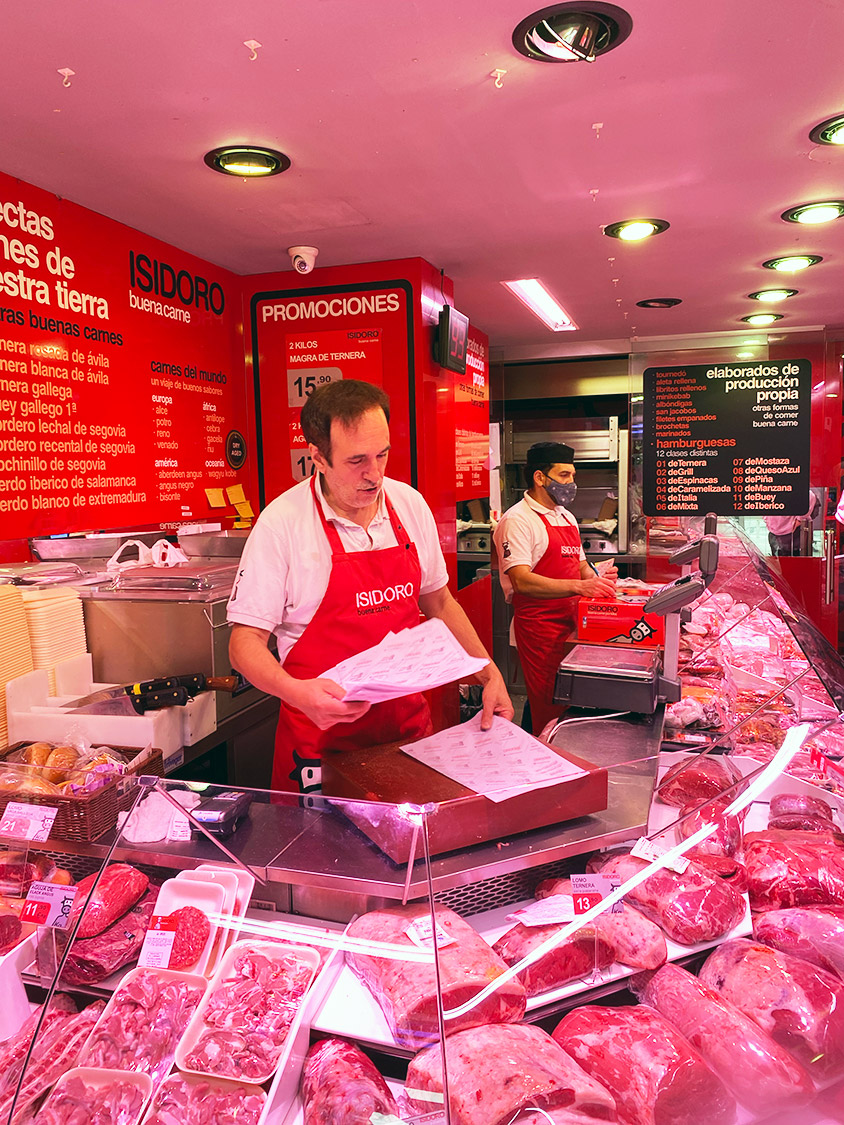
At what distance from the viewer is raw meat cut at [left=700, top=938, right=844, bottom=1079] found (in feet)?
3.96

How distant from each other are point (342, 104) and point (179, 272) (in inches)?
71.0

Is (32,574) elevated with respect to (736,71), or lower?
lower

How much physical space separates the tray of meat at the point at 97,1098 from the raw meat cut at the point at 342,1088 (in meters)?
0.22

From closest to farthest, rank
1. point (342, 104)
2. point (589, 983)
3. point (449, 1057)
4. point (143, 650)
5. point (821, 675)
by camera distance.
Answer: point (449, 1057) < point (589, 983) < point (342, 104) < point (821, 675) < point (143, 650)

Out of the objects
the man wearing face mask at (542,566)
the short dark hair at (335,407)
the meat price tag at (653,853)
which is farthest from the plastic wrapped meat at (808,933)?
the man wearing face mask at (542,566)

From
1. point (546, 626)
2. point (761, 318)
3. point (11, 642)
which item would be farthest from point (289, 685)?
point (761, 318)

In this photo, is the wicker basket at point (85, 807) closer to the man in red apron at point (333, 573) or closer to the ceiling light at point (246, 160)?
the man in red apron at point (333, 573)

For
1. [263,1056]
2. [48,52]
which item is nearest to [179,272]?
[48,52]

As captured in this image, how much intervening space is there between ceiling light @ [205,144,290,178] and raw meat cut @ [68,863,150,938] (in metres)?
2.27

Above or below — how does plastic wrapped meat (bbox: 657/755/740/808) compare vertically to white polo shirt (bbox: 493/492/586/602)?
below

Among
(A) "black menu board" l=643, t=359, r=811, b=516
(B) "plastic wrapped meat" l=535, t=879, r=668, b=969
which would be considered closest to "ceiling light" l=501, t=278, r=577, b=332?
(A) "black menu board" l=643, t=359, r=811, b=516

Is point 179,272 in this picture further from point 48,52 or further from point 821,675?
point 821,675

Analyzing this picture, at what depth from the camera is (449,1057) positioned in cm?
115

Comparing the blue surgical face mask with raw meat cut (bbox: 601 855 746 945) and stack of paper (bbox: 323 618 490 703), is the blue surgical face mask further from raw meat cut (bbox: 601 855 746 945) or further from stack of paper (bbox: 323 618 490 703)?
raw meat cut (bbox: 601 855 746 945)
